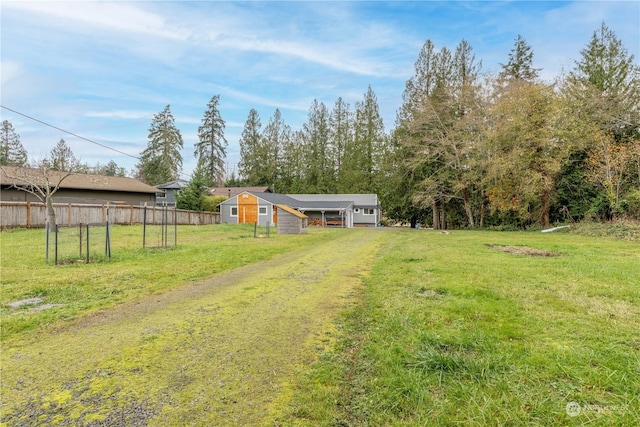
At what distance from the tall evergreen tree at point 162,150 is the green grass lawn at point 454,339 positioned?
46.6 metres

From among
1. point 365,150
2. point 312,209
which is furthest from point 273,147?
point 312,209

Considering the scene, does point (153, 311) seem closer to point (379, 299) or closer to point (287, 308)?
point (287, 308)

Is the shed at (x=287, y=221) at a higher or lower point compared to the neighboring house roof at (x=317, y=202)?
lower

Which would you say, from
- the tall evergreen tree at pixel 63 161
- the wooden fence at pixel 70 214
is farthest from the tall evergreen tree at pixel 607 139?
the tall evergreen tree at pixel 63 161

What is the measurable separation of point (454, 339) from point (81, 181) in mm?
30921

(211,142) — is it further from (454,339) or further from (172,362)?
(454,339)

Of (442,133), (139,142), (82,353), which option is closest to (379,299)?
(82,353)

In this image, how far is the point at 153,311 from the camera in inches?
185

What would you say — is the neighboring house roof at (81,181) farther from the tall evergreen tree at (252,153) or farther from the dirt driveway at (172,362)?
the tall evergreen tree at (252,153)

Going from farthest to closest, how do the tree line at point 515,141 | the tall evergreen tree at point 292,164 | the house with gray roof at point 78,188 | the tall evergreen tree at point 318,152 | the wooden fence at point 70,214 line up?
the tall evergreen tree at point 292,164
the tall evergreen tree at point 318,152
the house with gray roof at point 78,188
the tree line at point 515,141
the wooden fence at point 70,214

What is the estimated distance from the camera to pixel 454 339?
325cm

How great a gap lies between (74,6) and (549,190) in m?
25.0

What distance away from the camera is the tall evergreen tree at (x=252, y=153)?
5053 cm

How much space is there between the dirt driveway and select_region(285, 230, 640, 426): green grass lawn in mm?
397
